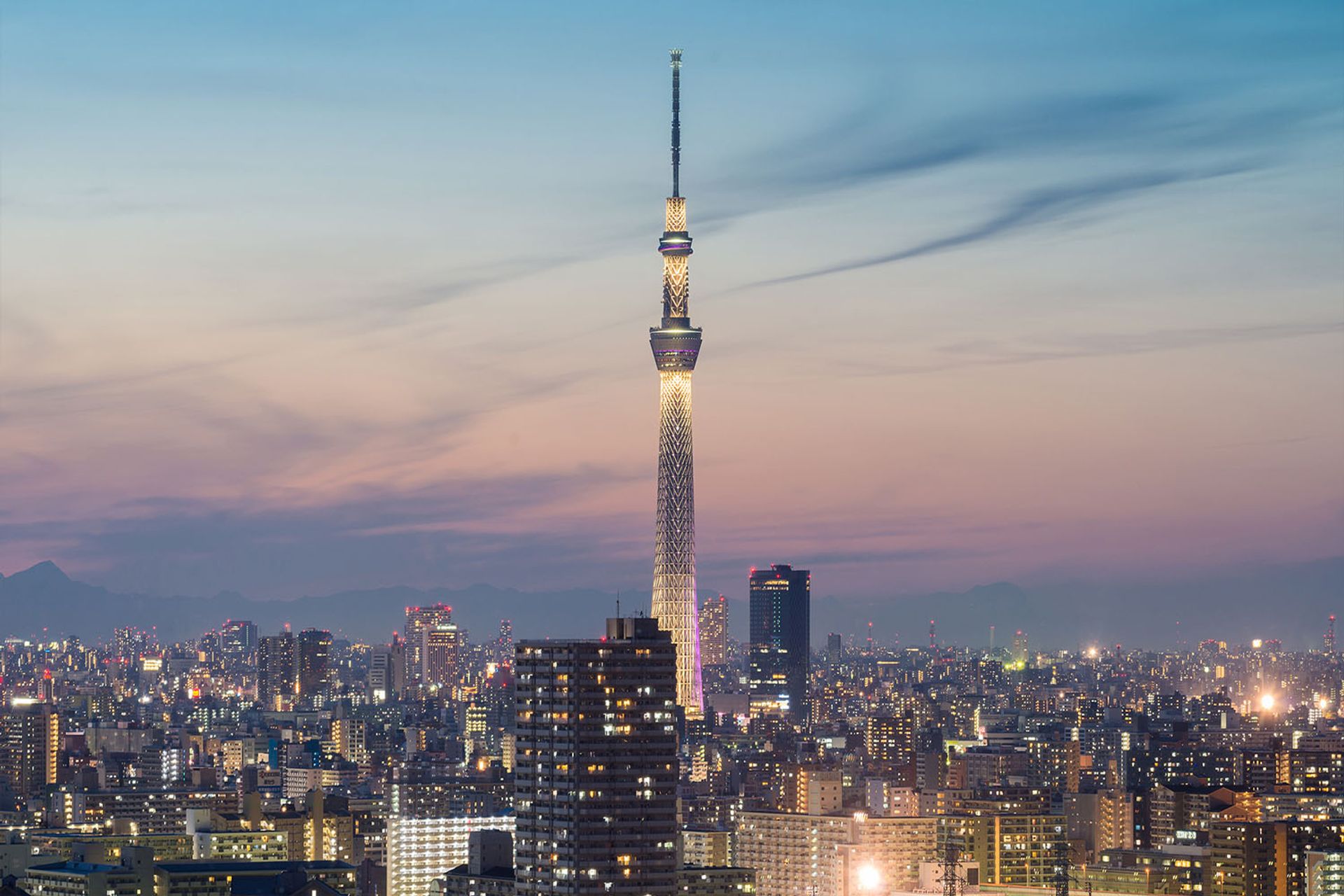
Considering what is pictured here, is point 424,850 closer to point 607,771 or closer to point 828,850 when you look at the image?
point 828,850

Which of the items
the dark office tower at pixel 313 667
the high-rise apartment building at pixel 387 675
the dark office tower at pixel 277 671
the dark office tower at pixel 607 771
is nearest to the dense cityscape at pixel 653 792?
the dark office tower at pixel 607 771

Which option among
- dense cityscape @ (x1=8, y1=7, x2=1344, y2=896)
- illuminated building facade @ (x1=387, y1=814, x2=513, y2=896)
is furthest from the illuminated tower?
illuminated building facade @ (x1=387, y1=814, x2=513, y2=896)

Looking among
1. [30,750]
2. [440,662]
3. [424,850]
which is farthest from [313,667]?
[424,850]

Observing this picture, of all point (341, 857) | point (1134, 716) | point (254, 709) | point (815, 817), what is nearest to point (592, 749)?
point (815, 817)

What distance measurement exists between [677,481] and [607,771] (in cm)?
6297

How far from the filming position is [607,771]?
158 ft

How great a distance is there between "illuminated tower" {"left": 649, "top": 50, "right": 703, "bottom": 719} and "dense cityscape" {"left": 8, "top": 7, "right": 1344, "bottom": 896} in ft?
0.35

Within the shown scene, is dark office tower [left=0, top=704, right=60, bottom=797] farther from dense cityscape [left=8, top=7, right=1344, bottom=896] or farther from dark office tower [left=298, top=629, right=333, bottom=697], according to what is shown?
dark office tower [left=298, top=629, right=333, bottom=697]

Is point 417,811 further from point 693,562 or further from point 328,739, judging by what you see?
A: point 328,739

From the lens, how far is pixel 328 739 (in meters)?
130

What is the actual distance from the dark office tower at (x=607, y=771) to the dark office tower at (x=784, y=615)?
129 m

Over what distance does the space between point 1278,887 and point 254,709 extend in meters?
105

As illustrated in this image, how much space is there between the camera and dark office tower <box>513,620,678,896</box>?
4819 cm

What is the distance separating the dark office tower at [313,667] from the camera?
585 feet
